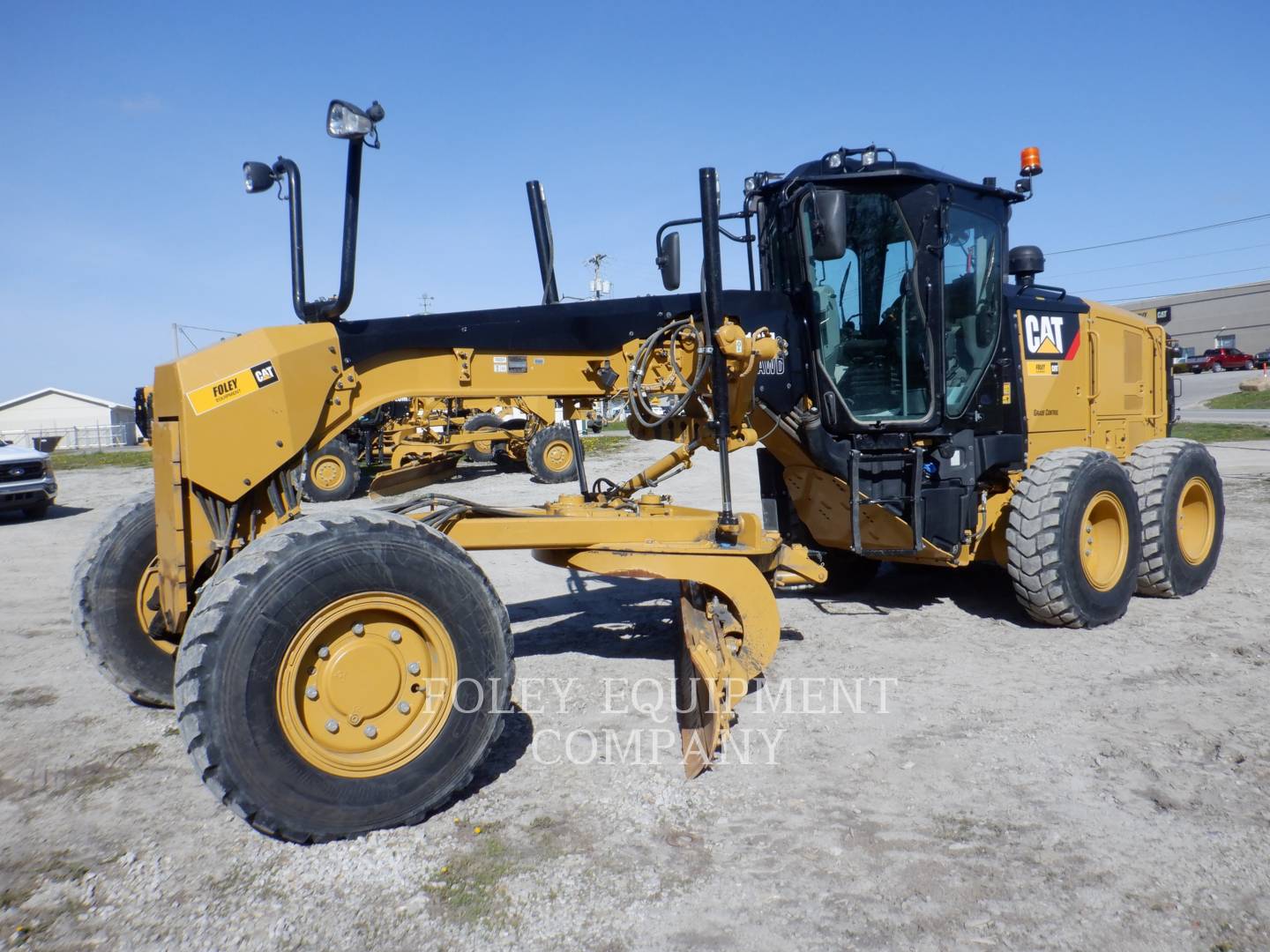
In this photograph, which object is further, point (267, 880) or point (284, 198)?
point (284, 198)

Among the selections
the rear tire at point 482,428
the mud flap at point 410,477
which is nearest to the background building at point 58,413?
the rear tire at point 482,428

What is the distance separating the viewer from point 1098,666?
203 inches

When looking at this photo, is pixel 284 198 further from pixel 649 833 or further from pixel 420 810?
pixel 649 833

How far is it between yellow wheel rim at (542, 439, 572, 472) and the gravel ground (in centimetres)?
1135

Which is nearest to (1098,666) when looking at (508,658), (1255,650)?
(1255,650)

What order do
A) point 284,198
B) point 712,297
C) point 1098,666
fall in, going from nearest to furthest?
point 284,198 → point 712,297 → point 1098,666

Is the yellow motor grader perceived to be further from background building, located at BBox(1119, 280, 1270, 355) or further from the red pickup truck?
background building, located at BBox(1119, 280, 1270, 355)

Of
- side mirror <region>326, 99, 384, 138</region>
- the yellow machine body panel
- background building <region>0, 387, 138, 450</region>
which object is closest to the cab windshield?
the yellow machine body panel

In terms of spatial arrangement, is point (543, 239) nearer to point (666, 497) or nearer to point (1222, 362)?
point (666, 497)

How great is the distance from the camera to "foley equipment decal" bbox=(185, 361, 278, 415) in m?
3.58

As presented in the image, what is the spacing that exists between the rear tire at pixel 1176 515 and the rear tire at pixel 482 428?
41.9 feet

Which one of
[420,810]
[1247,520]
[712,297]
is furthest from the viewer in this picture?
[1247,520]

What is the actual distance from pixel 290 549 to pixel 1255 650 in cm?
525

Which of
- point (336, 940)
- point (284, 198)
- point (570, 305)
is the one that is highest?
point (284, 198)
